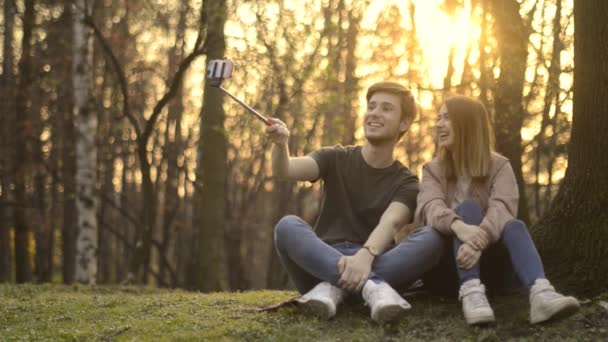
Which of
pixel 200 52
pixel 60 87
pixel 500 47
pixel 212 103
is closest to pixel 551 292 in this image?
pixel 500 47

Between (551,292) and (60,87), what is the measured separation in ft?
53.3

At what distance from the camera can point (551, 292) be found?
423 cm

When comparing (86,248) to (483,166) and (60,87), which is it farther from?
(483,166)

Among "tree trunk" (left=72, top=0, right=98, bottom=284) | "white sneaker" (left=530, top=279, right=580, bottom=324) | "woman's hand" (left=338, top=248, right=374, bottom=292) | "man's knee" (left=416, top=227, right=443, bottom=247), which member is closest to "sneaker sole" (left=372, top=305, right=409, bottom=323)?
"woman's hand" (left=338, top=248, right=374, bottom=292)

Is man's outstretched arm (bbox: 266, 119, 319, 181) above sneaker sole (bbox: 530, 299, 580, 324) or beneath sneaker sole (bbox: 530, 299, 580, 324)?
above

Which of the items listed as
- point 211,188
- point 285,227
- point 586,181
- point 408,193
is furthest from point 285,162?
point 211,188

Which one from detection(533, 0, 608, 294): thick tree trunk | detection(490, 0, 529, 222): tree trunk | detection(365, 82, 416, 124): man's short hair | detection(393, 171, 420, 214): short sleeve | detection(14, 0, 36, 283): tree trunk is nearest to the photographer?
detection(533, 0, 608, 294): thick tree trunk

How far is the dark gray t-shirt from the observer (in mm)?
5184

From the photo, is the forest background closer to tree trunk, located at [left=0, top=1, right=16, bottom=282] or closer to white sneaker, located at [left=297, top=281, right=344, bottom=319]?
tree trunk, located at [left=0, top=1, right=16, bottom=282]

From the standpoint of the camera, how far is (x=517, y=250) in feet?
14.6

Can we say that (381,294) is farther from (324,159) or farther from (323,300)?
(324,159)

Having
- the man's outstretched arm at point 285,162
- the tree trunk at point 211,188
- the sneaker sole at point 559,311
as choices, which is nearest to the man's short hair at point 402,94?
the man's outstretched arm at point 285,162

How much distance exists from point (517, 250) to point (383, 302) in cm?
Result: 84

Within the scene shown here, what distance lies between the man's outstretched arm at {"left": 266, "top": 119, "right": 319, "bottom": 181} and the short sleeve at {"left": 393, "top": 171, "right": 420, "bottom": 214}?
1.91 feet
